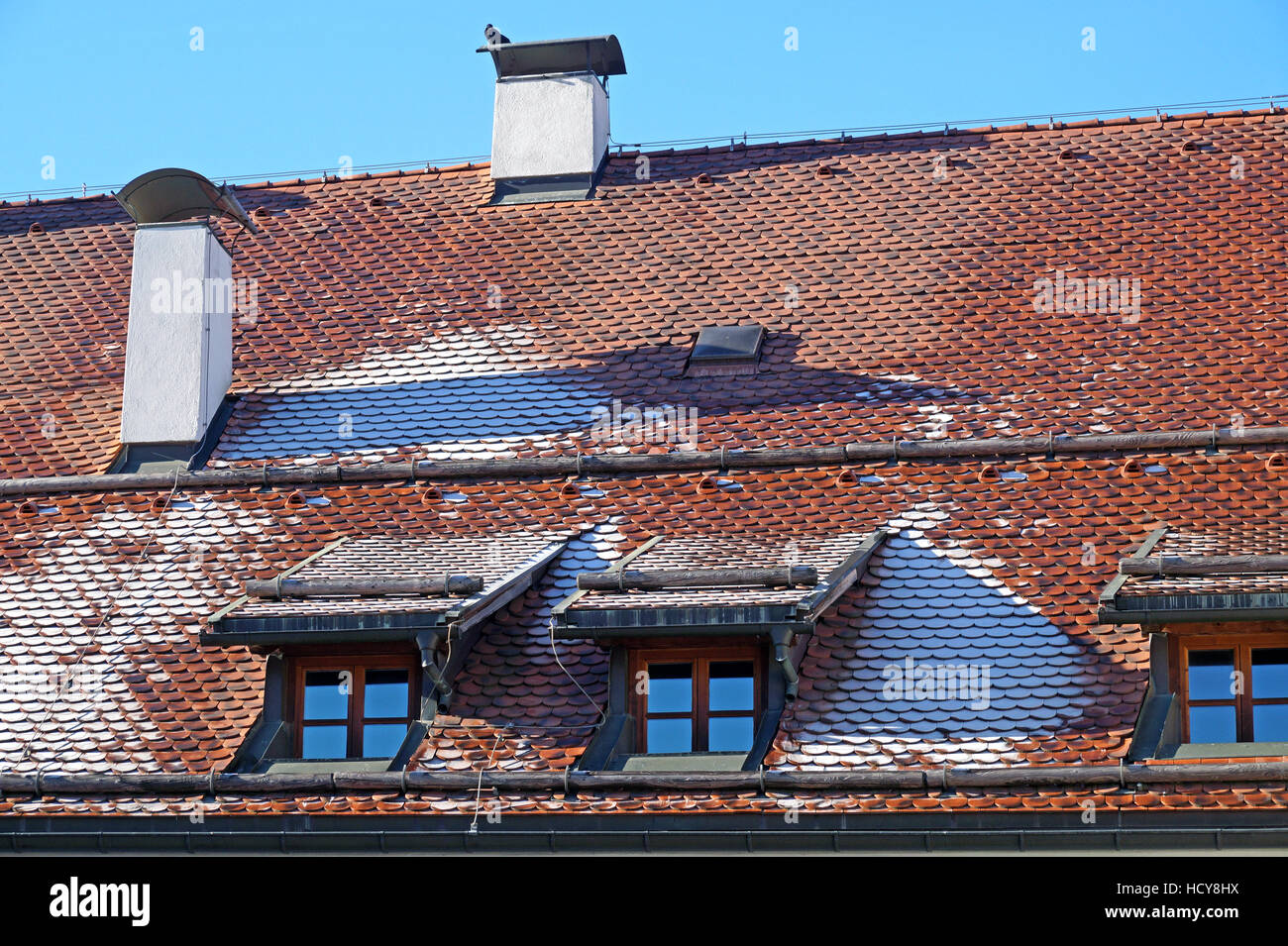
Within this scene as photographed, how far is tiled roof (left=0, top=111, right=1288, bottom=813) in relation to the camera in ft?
43.8

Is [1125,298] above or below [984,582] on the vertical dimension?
above

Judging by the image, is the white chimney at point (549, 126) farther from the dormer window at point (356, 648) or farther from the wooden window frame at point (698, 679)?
the wooden window frame at point (698, 679)

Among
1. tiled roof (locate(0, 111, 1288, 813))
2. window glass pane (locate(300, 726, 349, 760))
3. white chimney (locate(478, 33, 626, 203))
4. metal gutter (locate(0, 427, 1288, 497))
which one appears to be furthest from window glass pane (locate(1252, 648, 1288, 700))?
white chimney (locate(478, 33, 626, 203))

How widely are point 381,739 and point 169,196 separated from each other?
6489 millimetres

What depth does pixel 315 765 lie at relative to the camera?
1355 cm

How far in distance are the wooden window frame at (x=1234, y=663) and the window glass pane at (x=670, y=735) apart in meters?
2.98

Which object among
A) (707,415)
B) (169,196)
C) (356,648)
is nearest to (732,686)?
(356,648)

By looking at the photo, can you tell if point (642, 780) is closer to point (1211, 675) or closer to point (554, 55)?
point (1211, 675)

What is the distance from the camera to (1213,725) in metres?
12.7

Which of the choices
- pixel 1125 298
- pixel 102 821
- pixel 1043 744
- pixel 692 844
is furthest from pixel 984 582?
pixel 102 821

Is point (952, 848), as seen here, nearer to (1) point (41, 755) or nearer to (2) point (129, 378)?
(1) point (41, 755)

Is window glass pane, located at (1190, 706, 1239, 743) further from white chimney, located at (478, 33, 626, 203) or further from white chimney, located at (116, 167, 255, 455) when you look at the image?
white chimney, located at (478, 33, 626, 203)
